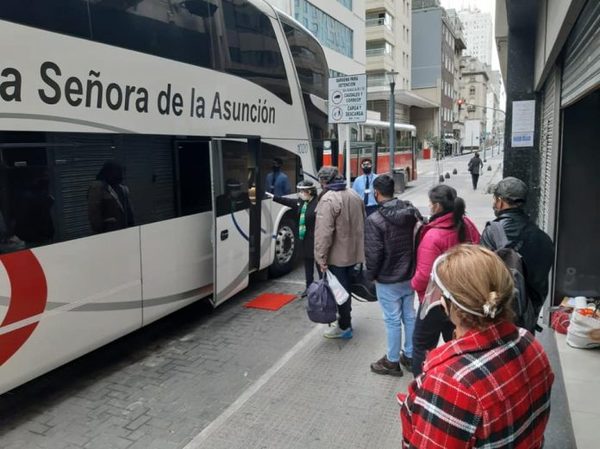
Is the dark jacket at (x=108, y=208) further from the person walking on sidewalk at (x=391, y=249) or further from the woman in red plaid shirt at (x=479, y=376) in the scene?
the woman in red plaid shirt at (x=479, y=376)

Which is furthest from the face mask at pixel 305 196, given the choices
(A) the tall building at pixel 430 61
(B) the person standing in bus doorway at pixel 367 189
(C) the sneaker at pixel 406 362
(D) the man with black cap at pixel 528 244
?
(A) the tall building at pixel 430 61

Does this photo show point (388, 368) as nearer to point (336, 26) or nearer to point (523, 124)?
point (523, 124)

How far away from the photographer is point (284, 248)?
8172 mm


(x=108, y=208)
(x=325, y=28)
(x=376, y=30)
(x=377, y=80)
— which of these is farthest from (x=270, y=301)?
(x=376, y=30)

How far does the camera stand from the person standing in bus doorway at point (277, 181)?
781 centimetres

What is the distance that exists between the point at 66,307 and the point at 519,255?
3461 millimetres

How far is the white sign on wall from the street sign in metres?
2.29

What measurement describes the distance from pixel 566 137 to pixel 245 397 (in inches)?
167

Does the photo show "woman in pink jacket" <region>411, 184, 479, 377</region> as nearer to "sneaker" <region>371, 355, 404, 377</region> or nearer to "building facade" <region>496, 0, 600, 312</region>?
"sneaker" <region>371, 355, 404, 377</region>

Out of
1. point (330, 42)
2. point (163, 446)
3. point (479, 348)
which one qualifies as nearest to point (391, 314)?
point (163, 446)

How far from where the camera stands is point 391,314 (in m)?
4.42

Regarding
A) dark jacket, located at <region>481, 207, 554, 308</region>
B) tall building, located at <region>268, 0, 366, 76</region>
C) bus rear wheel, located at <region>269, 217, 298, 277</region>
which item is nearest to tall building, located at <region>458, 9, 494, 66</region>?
tall building, located at <region>268, 0, 366, 76</region>

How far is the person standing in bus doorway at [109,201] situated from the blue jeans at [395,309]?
2448mm

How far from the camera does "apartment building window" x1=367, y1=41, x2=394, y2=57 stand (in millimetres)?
49031
